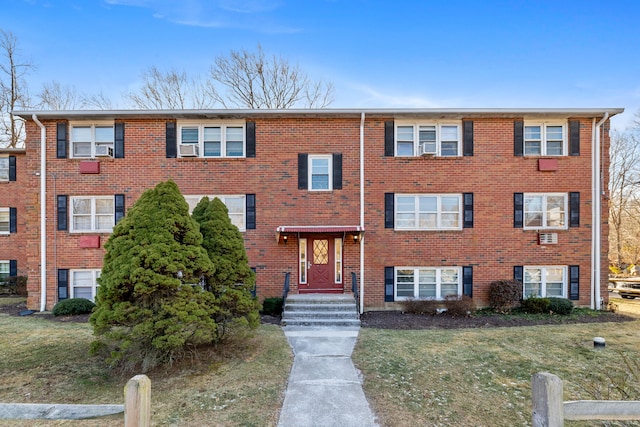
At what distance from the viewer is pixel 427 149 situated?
1090cm

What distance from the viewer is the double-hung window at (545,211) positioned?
11.0 metres

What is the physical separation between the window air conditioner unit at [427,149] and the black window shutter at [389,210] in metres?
1.79

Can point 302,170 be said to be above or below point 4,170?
below

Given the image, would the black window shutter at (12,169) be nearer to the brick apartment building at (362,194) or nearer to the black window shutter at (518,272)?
the brick apartment building at (362,194)

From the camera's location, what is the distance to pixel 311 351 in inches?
275

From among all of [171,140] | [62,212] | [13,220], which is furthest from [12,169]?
[171,140]

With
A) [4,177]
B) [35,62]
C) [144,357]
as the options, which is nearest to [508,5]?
[144,357]

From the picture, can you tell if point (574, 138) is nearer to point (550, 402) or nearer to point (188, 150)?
point (550, 402)

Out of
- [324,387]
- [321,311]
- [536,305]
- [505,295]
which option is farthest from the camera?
[505,295]

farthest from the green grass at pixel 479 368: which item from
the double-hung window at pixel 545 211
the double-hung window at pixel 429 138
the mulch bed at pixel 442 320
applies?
the double-hung window at pixel 429 138

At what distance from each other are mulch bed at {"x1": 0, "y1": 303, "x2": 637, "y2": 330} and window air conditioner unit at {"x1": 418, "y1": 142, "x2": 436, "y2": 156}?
5.49 m

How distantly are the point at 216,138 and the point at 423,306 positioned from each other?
9.22 meters

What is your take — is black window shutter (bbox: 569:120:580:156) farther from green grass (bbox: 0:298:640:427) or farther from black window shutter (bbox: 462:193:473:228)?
green grass (bbox: 0:298:640:427)

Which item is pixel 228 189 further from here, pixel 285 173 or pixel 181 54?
pixel 181 54
